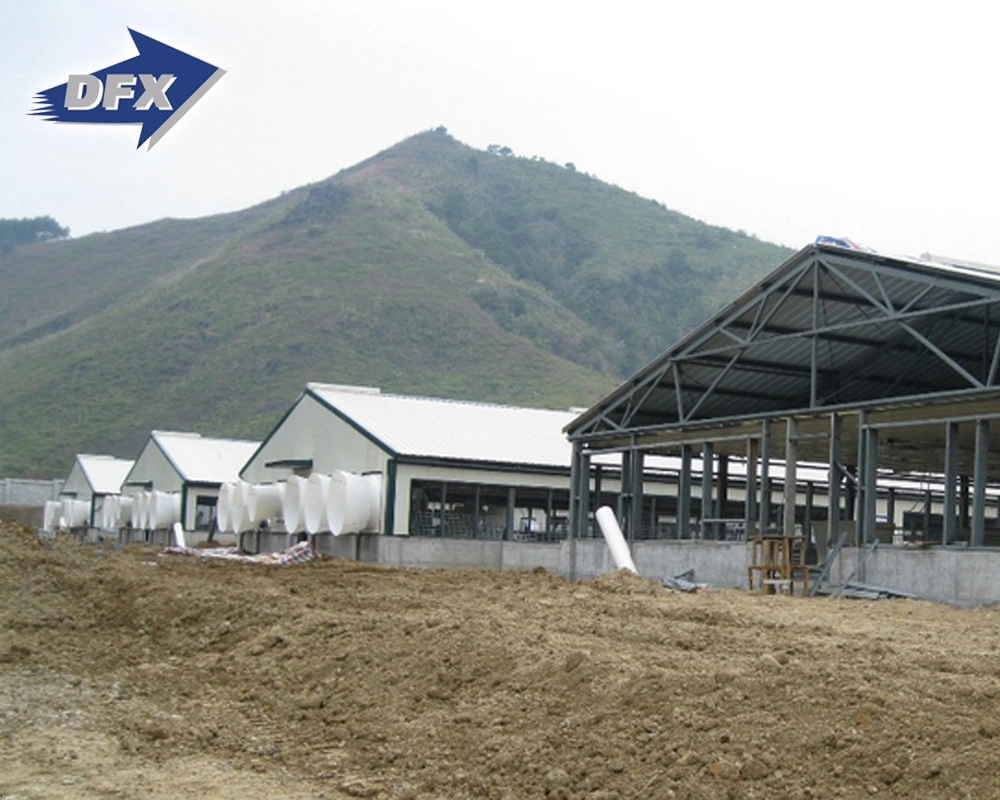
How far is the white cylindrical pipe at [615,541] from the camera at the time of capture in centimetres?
2948

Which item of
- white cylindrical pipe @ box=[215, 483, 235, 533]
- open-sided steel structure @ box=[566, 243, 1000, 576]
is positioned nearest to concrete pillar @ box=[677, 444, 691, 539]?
open-sided steel structure @ box=[566, 243, 1000, 576]

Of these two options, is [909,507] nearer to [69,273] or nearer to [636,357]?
[636,357]

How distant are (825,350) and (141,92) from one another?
15.6 m

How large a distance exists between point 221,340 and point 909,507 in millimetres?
77729

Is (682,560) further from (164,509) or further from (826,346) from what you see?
(164,509)

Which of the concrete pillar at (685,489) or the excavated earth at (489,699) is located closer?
the excavated earth at (489,699)

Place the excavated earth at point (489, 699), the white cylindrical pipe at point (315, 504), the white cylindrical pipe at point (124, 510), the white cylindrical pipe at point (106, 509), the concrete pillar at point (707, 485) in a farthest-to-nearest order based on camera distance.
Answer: the white cylindrical pipe at point (106, 509) < the white cylindrical pipe at point (124, 510) < the white cylindrical pipe at point (315, 504) < the concrete pillar at point (707, 485) < the excavated earth at point (489, 699)

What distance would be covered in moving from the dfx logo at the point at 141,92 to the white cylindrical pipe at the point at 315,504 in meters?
20.3

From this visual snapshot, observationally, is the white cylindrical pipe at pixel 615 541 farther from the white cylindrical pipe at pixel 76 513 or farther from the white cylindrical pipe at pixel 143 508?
the white cylindrical pipe at pixel 76 513

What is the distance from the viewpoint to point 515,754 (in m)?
11.0

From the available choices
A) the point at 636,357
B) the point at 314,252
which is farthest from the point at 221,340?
the point at 636,357

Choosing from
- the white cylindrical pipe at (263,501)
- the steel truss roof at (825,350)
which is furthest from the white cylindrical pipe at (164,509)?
the steel truss roof at (825,350)

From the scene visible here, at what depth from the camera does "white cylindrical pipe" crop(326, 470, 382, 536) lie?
3878 centimetres

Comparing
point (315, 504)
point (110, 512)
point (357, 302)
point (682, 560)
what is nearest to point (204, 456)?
point (110, 512)
